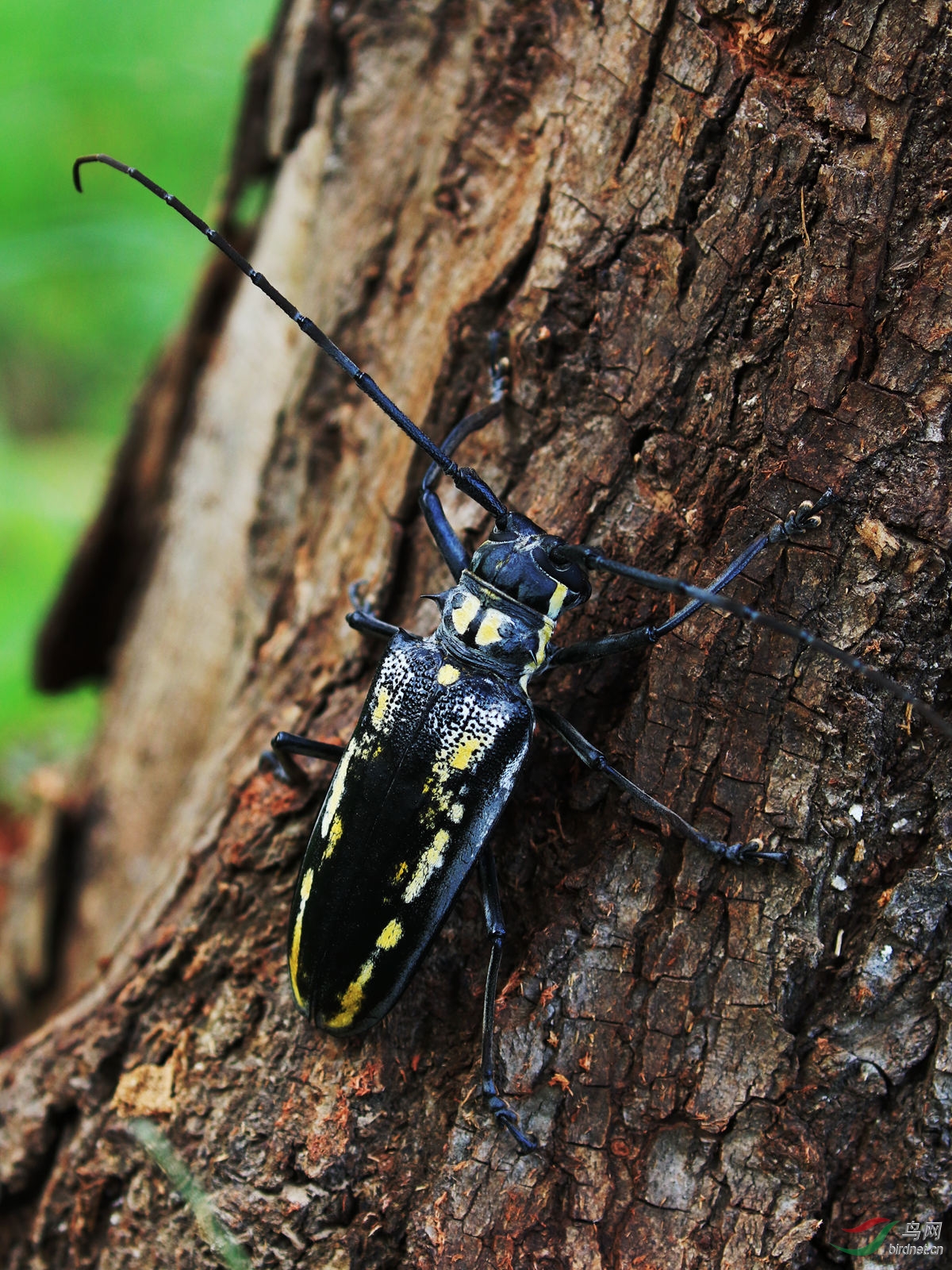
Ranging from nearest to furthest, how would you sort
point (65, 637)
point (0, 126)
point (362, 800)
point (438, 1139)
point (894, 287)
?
point (894, 287)
point (438, 1139)
point (362, 800)
point (65, 637)
point (0, 126)

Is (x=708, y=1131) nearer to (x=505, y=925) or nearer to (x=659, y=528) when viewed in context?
(x=505, y=925)

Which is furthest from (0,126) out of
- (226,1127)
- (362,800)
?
(226,1127)

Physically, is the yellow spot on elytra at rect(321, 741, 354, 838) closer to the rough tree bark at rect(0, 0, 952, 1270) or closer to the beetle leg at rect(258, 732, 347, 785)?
the beetle leg at rect(258, 732, 347, 785)

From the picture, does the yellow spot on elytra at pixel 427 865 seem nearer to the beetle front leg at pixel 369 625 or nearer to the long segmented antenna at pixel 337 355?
the beetle front leg at pixel 369 625

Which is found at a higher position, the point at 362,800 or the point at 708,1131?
the point at 362,800

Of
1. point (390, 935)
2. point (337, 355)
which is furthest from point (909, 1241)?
point (337, 355)

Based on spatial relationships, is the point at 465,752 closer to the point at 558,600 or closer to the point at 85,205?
the point at 558,600
